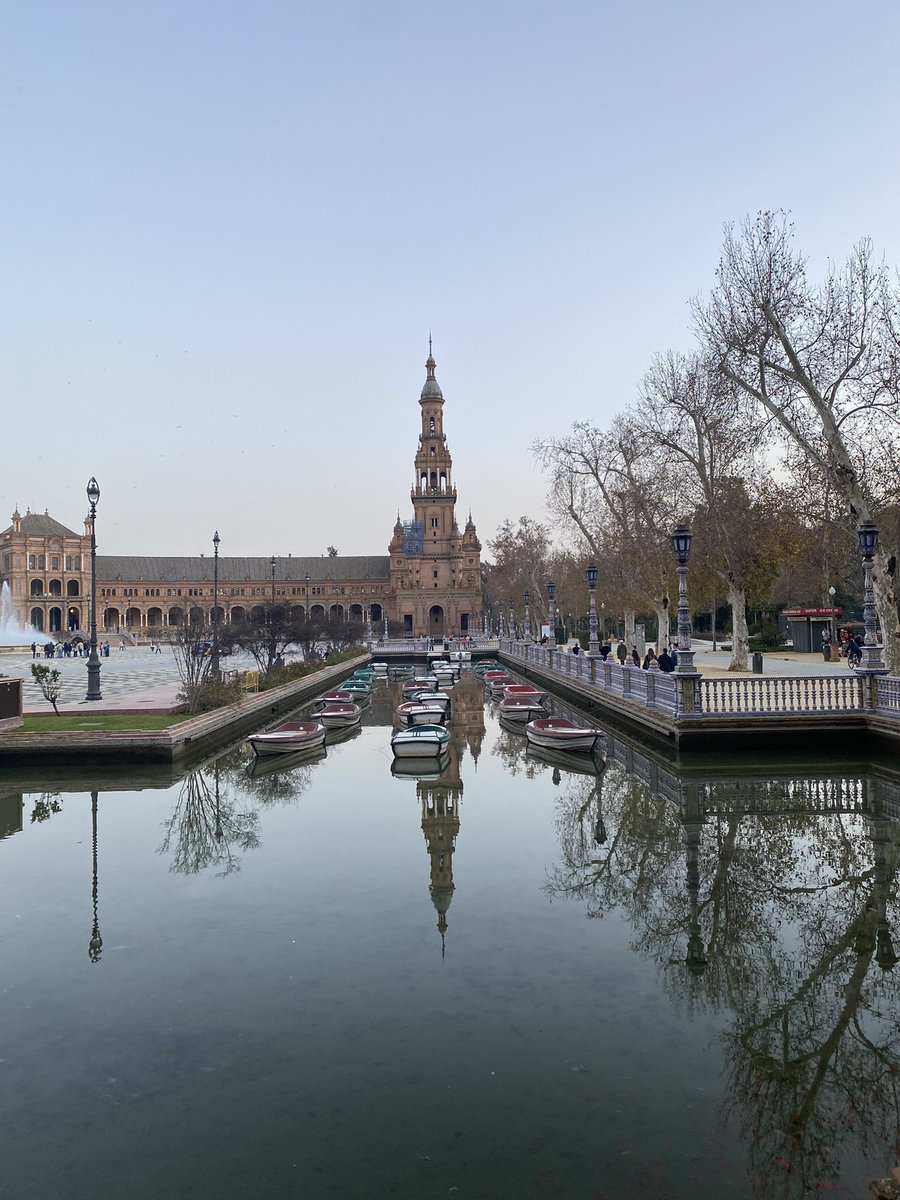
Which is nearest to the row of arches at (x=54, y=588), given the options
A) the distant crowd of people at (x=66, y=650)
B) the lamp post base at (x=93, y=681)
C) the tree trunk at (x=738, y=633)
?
the distant crowd of people at (x=66, y=650)

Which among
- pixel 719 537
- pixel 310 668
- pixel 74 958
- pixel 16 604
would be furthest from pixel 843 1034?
pixel 16 604

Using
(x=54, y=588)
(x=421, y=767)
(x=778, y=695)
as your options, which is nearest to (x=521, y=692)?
(x=421, y=767)

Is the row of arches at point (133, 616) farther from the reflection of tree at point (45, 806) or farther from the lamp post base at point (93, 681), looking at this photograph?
the reflection of tree at point (45, 806)

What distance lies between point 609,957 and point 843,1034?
263cm

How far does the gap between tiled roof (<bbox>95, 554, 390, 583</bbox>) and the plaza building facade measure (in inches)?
6.9

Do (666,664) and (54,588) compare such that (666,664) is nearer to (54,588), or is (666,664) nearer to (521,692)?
(521,692)

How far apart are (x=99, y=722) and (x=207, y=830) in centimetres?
995

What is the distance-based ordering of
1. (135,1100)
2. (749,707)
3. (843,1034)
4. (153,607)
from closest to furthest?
(135,1100) < (843,1034) < (749,707) < (153,607)

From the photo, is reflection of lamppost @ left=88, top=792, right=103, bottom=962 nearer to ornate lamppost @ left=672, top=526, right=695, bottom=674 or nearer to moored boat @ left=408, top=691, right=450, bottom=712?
ornate lamppost @ left=672, top=526, right=695, bottom=674

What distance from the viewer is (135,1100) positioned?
22.4ft

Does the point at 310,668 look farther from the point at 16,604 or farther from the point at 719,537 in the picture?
the point at 16,604

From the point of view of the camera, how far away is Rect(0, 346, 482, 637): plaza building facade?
125 m

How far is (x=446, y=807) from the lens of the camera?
59.3 feet

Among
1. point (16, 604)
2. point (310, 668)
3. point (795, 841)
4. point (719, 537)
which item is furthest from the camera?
point (16, 604)
